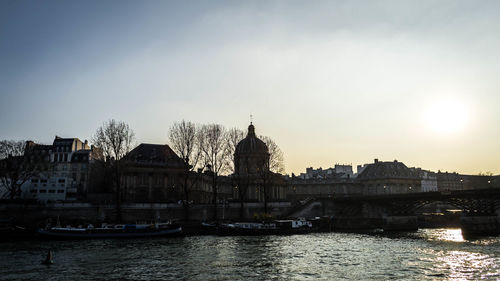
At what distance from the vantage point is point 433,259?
126ft

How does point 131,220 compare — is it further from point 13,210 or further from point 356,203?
point 356,203

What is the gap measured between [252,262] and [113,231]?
107 ft

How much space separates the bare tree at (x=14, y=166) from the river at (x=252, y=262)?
34.4 meters

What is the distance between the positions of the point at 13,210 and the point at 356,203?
2817 inches

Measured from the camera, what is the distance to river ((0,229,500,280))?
30.1m

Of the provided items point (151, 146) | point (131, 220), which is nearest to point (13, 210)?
point (131, 220)

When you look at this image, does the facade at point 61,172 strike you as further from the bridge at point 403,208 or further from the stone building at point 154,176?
the bridge at point 403,208

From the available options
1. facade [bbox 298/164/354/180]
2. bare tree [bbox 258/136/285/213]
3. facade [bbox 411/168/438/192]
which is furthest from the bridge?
facade [bbox 411/168/438/192]

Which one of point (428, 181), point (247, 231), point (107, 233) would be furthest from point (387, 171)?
point (107, 233)

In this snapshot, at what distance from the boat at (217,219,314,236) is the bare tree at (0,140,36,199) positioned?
42.5 metres

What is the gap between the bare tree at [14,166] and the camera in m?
78.8

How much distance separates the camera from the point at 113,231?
6091cm

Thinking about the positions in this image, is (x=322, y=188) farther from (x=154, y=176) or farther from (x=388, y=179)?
(x=154, y=176)

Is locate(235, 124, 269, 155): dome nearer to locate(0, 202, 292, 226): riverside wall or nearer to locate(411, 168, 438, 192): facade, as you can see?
locate(0, 202, 292, 226): riverside wall
